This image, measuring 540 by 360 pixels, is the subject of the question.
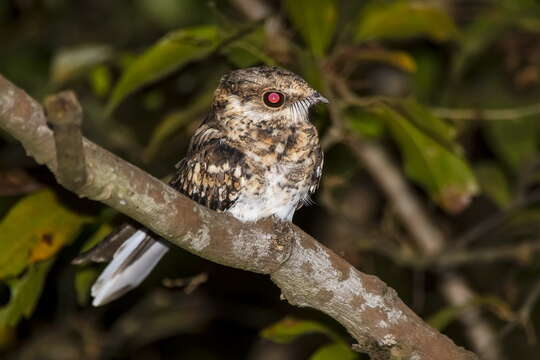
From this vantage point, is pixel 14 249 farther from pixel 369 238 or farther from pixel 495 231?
pixel 495 231

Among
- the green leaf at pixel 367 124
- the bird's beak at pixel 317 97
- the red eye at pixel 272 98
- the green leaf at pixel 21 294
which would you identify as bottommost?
the green leaf at pixel 21 294

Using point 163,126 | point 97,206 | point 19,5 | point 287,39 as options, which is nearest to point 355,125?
point 287,39

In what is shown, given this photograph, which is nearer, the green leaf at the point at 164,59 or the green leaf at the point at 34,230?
the green leaf at the point at 34,230

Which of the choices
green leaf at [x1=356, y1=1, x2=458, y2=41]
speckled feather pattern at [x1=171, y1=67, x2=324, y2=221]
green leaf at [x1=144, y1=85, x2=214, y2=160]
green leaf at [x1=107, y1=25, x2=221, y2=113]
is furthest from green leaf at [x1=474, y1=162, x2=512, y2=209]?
green leaf at [x1=107, y1=25, x2=221, y2=113]

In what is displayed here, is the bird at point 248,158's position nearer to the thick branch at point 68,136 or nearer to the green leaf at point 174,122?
the green leaf at point 174,122

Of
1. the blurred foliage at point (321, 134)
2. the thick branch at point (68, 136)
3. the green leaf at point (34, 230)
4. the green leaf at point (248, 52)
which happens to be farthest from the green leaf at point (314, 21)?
the thick branch at point (68, 136)

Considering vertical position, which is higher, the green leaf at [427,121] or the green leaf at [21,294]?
the green leaf at [427,121]
